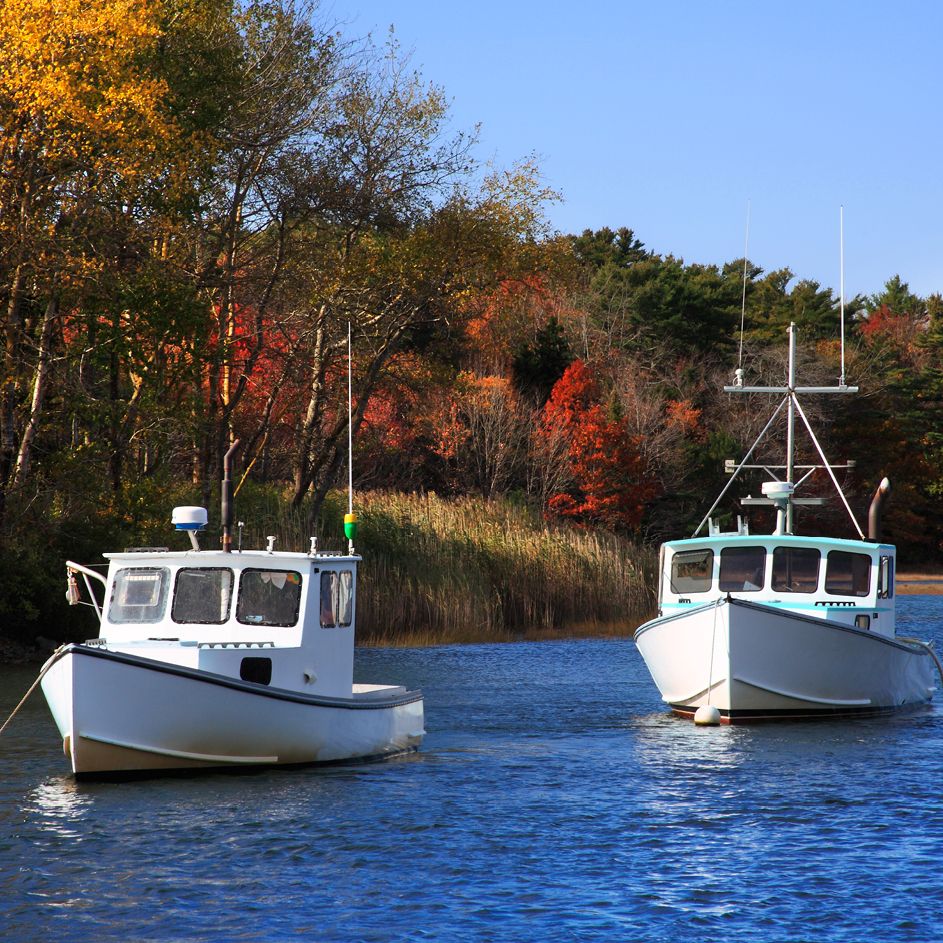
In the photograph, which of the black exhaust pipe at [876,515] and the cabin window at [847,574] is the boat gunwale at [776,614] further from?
the black exhaust pipe at [876,515]

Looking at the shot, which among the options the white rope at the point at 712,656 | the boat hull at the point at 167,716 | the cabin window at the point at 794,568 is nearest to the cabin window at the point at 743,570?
the cabin window at the point at 794,568

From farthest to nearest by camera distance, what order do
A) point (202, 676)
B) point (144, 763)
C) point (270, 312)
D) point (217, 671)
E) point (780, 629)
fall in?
point (270, 312) < point (780, 629) < point (217, 671) < point (144, 763) < point (202, 676)

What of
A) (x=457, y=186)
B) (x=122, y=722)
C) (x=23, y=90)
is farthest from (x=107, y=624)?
(x=457, y=186)

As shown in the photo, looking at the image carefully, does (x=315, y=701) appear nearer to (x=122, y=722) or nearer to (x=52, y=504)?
(x=122, y=722)

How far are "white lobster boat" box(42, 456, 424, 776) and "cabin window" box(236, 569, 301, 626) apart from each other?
0.04 feet

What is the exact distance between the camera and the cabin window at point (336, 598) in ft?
61.1

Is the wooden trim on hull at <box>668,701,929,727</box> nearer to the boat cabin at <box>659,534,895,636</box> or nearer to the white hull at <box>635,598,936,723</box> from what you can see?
the white hull at <box>635,598,936,723</box>

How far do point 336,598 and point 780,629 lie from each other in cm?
724

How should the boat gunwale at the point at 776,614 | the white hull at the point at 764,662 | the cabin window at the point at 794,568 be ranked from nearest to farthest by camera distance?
the boat gunwale at the point at 776,614 < the white hull at the point at 764,662 < the cabin window at the point at 794,568

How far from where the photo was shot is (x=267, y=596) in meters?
18.4

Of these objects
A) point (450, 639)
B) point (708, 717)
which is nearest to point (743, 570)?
point (708, 717)

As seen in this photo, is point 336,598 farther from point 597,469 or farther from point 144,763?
point 597,469

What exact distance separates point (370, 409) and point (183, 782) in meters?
41.6

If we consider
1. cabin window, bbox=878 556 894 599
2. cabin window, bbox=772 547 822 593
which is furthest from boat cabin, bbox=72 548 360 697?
cabin window, bbox=878 556 894 599
